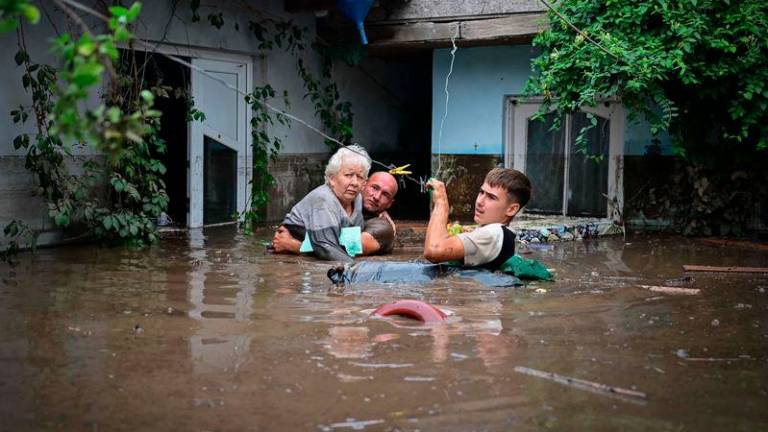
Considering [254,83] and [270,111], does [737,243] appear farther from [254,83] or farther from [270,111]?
[254,83]

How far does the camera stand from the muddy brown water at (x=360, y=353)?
4.24m

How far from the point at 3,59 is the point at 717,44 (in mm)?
7126

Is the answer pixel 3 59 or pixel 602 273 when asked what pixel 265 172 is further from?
pixel 602 273

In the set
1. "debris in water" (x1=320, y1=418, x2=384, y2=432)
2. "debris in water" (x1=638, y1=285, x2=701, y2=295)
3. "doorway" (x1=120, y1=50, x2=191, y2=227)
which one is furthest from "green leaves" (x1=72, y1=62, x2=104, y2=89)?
"doorway" (x1=120, y1=50, x2=191, y2=227)

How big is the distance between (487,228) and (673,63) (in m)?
4.22

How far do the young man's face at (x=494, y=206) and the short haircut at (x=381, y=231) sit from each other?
219 cm

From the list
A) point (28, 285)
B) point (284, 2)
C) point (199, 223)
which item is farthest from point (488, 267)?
point (284, 2)

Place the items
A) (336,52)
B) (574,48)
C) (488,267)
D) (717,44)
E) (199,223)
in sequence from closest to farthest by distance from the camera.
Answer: (488,267), (717,44), (574,48), (199,223), (336,52)

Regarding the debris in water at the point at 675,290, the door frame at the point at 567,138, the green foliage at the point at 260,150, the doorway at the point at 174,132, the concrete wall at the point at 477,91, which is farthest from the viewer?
the concrete wall at the point at 477,91

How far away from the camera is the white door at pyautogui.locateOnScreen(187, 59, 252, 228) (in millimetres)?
12203

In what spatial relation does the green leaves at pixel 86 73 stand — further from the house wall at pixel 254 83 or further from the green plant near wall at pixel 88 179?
the house wall at pixel 254 83

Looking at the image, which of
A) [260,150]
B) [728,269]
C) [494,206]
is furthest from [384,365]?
[260,150]

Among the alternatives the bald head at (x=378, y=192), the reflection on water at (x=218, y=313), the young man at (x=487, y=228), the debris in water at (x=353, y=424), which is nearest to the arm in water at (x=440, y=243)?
the young man at (x=487, y=228)

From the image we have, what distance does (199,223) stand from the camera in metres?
12.4
